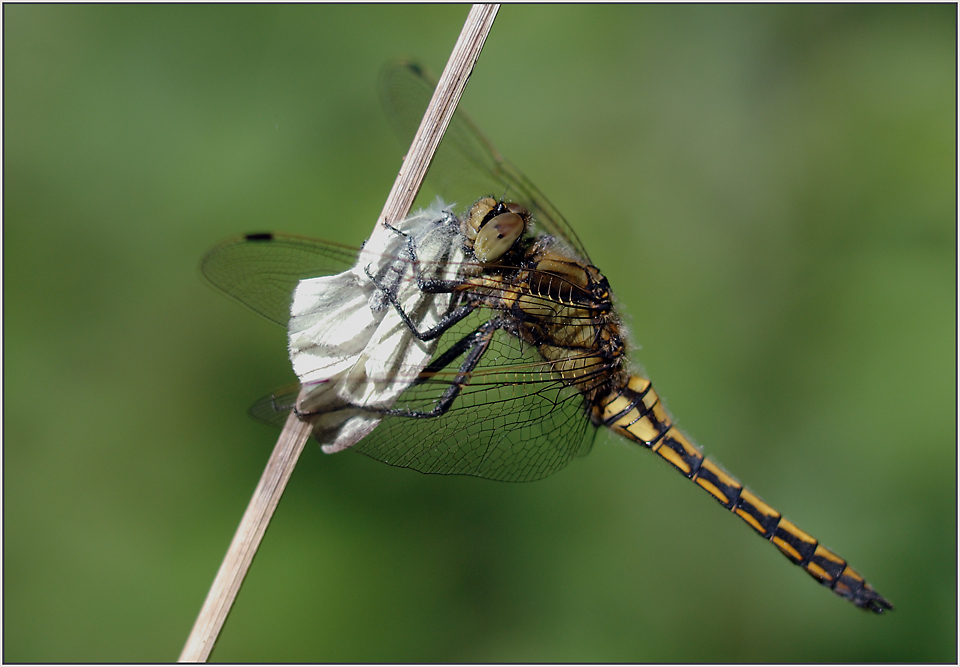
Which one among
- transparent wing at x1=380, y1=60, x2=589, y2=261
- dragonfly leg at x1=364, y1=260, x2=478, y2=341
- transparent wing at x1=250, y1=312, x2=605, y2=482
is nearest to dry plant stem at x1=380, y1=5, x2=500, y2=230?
dragonfly leg at x1=364, y1=260, x2=478, y2=341

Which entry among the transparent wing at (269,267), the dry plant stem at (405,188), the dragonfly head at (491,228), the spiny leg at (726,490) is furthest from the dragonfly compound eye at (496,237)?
the spiny leg at (726,490)

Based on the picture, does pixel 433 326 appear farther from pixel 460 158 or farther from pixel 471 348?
pixel 460 158

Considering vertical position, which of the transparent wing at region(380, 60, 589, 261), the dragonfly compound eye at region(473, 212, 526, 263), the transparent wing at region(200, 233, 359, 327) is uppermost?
the transparent wing at region(380, 60, 589, 261)

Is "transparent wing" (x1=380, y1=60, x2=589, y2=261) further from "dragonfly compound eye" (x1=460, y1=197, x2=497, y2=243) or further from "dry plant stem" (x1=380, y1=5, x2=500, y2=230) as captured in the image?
"dry plant stem" (x1=380, y1=5, x2=500, y2=230)

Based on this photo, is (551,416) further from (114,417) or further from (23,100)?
(23,100)

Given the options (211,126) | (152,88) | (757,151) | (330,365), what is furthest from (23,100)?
(757,151)

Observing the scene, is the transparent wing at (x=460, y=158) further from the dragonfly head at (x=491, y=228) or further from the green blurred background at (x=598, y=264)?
the green blurred background at (x=598, y=264)

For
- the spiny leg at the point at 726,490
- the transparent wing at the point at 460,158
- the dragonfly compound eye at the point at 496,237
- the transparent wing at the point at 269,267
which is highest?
the transparent wing at the point at 460,158

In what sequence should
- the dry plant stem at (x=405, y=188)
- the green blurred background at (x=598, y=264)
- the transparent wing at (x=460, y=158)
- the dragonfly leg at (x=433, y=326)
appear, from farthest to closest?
the green blurred background at (x=598, y=264) < the transparent wing at (x=460, y=158) < the dragonfly leg at (x=433, y=326) < the dry plant stem at (x=405, y=188)
